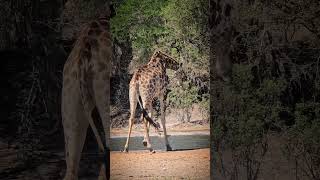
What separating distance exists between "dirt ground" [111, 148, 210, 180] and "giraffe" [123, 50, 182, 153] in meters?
0.05

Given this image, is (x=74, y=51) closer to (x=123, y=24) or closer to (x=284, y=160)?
(x=123, y=24)

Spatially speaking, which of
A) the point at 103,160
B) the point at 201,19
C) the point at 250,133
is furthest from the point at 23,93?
the point at 250,133

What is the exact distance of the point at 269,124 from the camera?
2760 millimetres

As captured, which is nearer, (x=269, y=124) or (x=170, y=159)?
(x=269, y=124)

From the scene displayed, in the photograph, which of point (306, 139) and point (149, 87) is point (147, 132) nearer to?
point (149, 87)

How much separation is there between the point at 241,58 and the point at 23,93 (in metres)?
1.28

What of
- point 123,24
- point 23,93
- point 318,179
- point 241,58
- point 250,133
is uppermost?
point 123,24

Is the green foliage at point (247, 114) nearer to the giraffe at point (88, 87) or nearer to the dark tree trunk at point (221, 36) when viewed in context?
the dark tree trunk at point (221, 36)

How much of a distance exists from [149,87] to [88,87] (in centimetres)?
35

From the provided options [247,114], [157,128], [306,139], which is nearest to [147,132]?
[157,128]

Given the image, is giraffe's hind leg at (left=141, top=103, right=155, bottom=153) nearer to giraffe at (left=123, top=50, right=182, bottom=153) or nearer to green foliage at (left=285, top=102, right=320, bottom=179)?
giraffe at (left=123, top=50, right=182, bottom=153)

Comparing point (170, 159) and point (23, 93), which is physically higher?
point (23, 93)

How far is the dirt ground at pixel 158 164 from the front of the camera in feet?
9.47

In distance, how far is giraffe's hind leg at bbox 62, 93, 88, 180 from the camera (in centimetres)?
292
